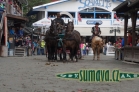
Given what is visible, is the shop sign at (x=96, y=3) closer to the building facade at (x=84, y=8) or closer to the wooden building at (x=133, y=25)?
the building facade at (x=84, y=8)

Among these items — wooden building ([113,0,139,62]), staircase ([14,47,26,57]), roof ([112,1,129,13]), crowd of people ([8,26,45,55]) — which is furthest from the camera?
crowd of people ([8,26,45,55])

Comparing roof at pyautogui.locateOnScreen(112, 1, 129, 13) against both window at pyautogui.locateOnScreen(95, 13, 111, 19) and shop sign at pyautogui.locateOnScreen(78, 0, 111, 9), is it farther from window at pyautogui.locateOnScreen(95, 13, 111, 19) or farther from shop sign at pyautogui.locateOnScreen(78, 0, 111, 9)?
window at pyautogui.locateOnScreen(95, 13, 111, 19)

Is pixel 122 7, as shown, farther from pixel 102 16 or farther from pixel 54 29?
pixel 102 16

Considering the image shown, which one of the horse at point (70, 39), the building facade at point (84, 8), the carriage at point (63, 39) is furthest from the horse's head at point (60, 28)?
the building facade at point (84, 8)

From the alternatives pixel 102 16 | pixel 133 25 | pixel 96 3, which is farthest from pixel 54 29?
pixel 102 16

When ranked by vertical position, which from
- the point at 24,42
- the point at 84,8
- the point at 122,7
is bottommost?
the point at 24,42

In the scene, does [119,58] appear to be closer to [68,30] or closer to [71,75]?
[68,30]

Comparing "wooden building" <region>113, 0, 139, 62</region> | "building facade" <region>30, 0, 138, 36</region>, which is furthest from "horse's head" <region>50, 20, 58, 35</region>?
"building facade" <region>30, 0, 138, 36</region>

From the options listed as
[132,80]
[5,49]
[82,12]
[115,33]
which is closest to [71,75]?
[132,80]

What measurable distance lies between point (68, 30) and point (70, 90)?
37.2ft

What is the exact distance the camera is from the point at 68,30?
20.6 meters

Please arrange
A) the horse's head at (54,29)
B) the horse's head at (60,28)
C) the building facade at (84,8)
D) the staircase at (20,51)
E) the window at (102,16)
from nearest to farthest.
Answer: the horse's head at (54,29)
the horse's head at (60,28)
the staircase at (20,51)
the building facade at (84,8)
the window at (102,16)

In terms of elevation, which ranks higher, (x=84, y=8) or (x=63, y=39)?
(x=84, y=8)

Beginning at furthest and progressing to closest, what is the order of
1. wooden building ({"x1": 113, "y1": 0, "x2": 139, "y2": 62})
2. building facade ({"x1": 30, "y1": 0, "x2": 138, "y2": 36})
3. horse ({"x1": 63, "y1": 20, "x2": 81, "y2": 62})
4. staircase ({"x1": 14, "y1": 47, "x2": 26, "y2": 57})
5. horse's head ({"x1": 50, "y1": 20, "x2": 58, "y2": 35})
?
building facade ({"x1": 30, "y1": 0, "x2": 138, "y2": 36}), staircase ({"x1": 14, "y1": 47, "x2": 26, "y2": 57}), wooden building ({"x1": 113, "y1": 0, "x2": 139, "y2": 62}), horse's head ({"x1": 50, "y1": 20, "x2": 58, "y2": 35}), horse ({"x1": 63, "y1": 20, "x2": 81, "y2": 62})
